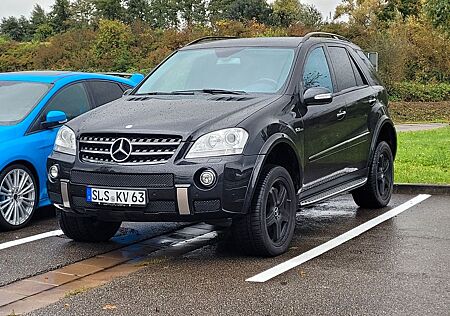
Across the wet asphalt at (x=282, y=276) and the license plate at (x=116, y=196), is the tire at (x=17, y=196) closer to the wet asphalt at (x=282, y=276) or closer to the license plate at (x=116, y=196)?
the wet asphalt at (x=282, y=276)

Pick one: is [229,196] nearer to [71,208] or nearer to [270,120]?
[270,120]

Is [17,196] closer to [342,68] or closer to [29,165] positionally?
[29,165]

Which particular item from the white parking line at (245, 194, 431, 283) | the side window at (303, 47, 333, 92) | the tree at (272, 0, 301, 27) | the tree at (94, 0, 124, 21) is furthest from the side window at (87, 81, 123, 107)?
the tree at (94, 0, 124, 21)

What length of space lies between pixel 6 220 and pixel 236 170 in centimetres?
274

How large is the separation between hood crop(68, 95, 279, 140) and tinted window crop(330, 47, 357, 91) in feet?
4.85

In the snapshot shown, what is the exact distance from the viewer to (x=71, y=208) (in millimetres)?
6102

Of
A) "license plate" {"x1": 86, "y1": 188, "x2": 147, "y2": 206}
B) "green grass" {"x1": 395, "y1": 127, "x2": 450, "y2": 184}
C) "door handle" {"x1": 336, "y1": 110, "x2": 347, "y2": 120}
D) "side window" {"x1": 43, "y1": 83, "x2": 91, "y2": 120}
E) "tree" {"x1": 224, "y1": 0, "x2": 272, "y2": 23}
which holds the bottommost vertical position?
"green grass" {"x1": 395, "y1": 127, "x2": 450, "y2": 184}

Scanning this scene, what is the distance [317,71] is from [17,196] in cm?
321

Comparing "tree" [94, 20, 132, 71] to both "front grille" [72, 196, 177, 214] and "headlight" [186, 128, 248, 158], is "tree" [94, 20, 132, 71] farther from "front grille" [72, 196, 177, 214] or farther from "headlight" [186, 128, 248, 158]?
"headlight" [186, 128, 248, 158]

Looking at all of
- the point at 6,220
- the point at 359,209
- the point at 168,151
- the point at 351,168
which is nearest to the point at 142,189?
the point at 168,151

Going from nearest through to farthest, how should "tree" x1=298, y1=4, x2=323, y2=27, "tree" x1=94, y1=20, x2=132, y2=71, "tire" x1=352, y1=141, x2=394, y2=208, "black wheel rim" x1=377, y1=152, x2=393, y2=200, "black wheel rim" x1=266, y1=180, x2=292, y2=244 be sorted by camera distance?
"black wheel rim" x1=266, y1=180, x2=292, y2=244
"tire" x1=352, y1=141, x2=394, y2=208
"black wheel rim" x1=377, y1=152, x2=393, y2=200
"tree" x1=94, y1=20, x2=132, y2=71
"tree" x1=298, y1=4, x2=323, y2=27

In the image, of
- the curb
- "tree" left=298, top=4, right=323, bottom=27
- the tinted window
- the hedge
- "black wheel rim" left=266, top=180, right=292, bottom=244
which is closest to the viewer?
"black wheel rim" left=266, top=180, right=292, bottom=244

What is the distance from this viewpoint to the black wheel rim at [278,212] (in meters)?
6.17

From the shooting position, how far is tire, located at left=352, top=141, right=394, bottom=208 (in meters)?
8.24
